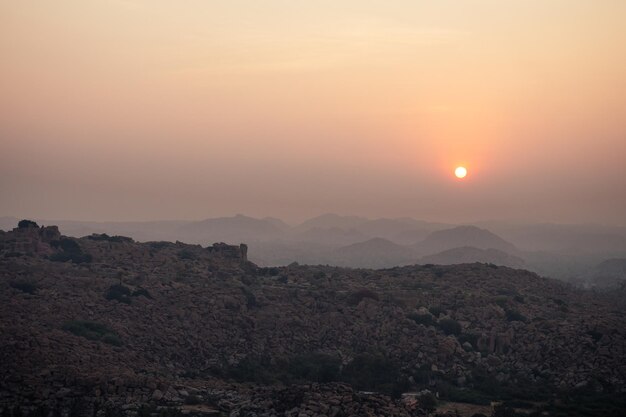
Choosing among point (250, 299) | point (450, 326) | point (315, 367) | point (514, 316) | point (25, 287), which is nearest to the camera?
point (315, 367)

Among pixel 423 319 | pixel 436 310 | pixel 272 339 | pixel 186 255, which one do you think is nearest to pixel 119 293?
pixel 272 339

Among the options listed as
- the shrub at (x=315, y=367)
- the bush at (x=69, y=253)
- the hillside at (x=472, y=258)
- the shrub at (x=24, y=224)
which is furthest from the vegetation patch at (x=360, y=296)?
the hillside at (x=472, y=258)

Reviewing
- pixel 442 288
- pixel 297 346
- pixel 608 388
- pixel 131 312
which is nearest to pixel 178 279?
pixel 131 312

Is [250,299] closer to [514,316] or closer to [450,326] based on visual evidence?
[450,326]

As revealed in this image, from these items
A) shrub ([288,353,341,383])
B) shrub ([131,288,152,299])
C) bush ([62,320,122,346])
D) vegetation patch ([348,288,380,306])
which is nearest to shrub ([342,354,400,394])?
shrub ([288,353,341,383])

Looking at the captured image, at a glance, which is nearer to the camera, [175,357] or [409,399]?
[409,399]

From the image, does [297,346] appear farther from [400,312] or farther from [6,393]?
[6,393]
